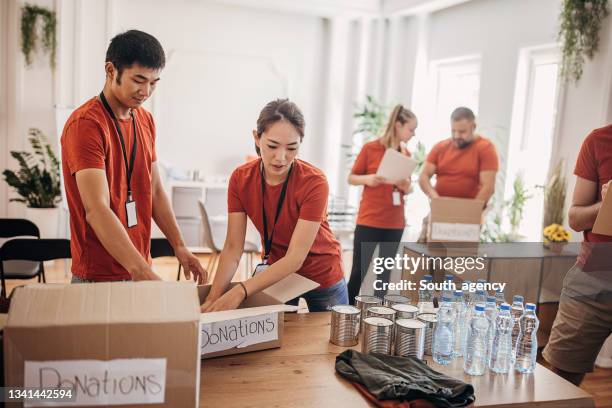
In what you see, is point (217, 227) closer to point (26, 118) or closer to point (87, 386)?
point (26, 118)

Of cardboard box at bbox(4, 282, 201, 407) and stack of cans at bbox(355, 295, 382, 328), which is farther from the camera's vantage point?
stack of cans at bbox(355, 295, 382, 328)

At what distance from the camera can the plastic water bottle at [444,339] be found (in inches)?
61.8

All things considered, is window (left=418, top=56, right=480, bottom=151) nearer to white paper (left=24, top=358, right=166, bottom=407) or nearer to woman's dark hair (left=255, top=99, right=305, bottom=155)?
woman's dark hair (left=255, top=99, right=305, bottom=155)

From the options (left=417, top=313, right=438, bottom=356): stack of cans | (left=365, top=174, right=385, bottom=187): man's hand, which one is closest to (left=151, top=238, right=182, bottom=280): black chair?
(left=365, top=174, right=385, bottom=187): man's hand

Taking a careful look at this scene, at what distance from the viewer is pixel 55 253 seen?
3.07 metres

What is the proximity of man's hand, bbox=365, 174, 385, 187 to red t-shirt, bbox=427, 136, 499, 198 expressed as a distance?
1.47 ft

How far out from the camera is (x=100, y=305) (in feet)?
3.63

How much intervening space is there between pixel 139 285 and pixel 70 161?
25.3 inches

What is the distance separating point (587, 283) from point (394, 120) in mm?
1831

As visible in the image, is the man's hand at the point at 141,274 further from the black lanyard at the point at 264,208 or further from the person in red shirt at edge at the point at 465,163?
the person in red shirt at edge at the point at 465,163

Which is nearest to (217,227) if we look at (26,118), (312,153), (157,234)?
(157,234)

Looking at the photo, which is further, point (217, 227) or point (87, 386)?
point (217, 227)

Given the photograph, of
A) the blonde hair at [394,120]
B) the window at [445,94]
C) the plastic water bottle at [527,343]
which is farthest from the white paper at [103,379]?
the window at [445,94]

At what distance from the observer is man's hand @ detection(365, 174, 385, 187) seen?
11.8 feet
